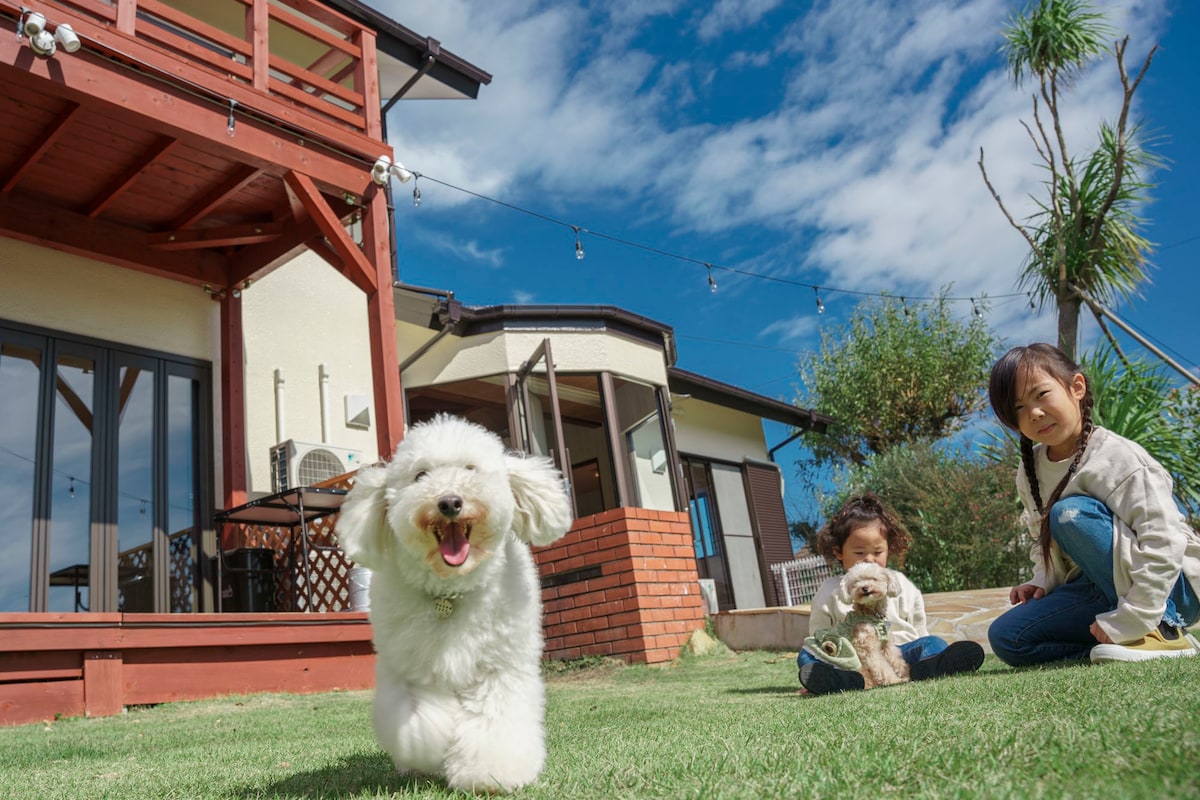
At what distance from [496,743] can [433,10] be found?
11.9 m

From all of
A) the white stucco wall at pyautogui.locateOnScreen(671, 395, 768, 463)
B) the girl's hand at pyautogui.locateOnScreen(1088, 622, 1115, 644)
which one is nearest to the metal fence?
the white stucco wall at pyautogui.locateOnScreen(671, 395, 768, 463)

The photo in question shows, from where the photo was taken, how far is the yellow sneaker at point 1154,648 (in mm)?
3029

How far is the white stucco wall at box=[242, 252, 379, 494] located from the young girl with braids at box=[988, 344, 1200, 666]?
19.9ft

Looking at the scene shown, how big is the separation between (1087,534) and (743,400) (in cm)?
1156

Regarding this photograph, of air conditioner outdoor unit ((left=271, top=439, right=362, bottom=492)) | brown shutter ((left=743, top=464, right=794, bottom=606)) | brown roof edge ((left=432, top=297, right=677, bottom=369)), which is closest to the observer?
air conditioner outdoor unit ((left=271, top=439, right=362, bottom=492))

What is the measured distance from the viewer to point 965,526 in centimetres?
1003

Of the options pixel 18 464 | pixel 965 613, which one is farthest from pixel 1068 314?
pixel 18 464

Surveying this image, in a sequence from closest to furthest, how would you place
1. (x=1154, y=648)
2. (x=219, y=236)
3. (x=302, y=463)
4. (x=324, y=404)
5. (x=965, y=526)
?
(x=1154, y=648), (x=219, y=236), (x=302, y=463), (x=324, y=404), (x=965, y=526)

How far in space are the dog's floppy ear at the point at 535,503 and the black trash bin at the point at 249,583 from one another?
590 cm

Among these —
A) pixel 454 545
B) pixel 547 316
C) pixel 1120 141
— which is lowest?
pixel 454 545

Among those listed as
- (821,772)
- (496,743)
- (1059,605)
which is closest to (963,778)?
(821,772)

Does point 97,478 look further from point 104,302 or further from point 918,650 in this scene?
point 918,650

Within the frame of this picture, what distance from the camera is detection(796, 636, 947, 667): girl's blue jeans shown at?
12.7ft

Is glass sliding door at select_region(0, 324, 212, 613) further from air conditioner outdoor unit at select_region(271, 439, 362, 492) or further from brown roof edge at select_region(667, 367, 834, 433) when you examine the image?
brown roof edge at select_region(667, 367, 834, 433)
